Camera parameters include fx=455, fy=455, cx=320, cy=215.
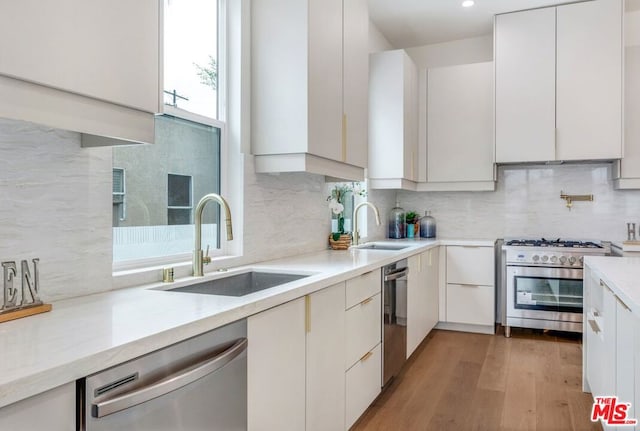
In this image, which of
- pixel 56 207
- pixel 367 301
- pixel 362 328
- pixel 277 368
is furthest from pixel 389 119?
pixel 56 207

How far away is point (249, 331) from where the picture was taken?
143 centimetres

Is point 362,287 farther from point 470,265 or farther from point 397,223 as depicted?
point 397,223

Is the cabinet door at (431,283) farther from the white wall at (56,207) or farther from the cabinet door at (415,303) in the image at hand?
the white wall at (56,207)

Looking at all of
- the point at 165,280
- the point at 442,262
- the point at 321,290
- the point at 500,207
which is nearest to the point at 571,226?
the point at 500,207

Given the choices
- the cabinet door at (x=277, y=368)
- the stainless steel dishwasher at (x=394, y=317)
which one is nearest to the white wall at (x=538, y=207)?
the stainless steel dishwasher at (x=394, y=317)

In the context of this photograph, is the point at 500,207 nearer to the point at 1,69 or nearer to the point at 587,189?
the point at 587,189

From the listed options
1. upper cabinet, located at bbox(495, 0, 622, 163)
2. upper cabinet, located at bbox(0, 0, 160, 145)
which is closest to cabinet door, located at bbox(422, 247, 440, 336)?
upper cabinet, located at bbox(495, 0, 622, 163)

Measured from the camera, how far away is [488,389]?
291 cm

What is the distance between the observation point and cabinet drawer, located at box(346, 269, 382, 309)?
7.37 feet

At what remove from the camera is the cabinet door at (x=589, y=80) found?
12.7 feet

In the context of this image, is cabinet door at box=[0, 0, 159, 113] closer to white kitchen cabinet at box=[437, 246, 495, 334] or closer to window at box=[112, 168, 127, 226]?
window at box=[112, 168, 127, 226]

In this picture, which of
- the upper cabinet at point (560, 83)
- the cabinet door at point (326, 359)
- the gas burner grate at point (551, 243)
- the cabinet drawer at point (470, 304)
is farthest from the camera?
the cabinet drawer at point (470, 304)

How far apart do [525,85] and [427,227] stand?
63.7 inches

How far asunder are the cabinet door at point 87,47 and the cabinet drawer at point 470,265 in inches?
137
